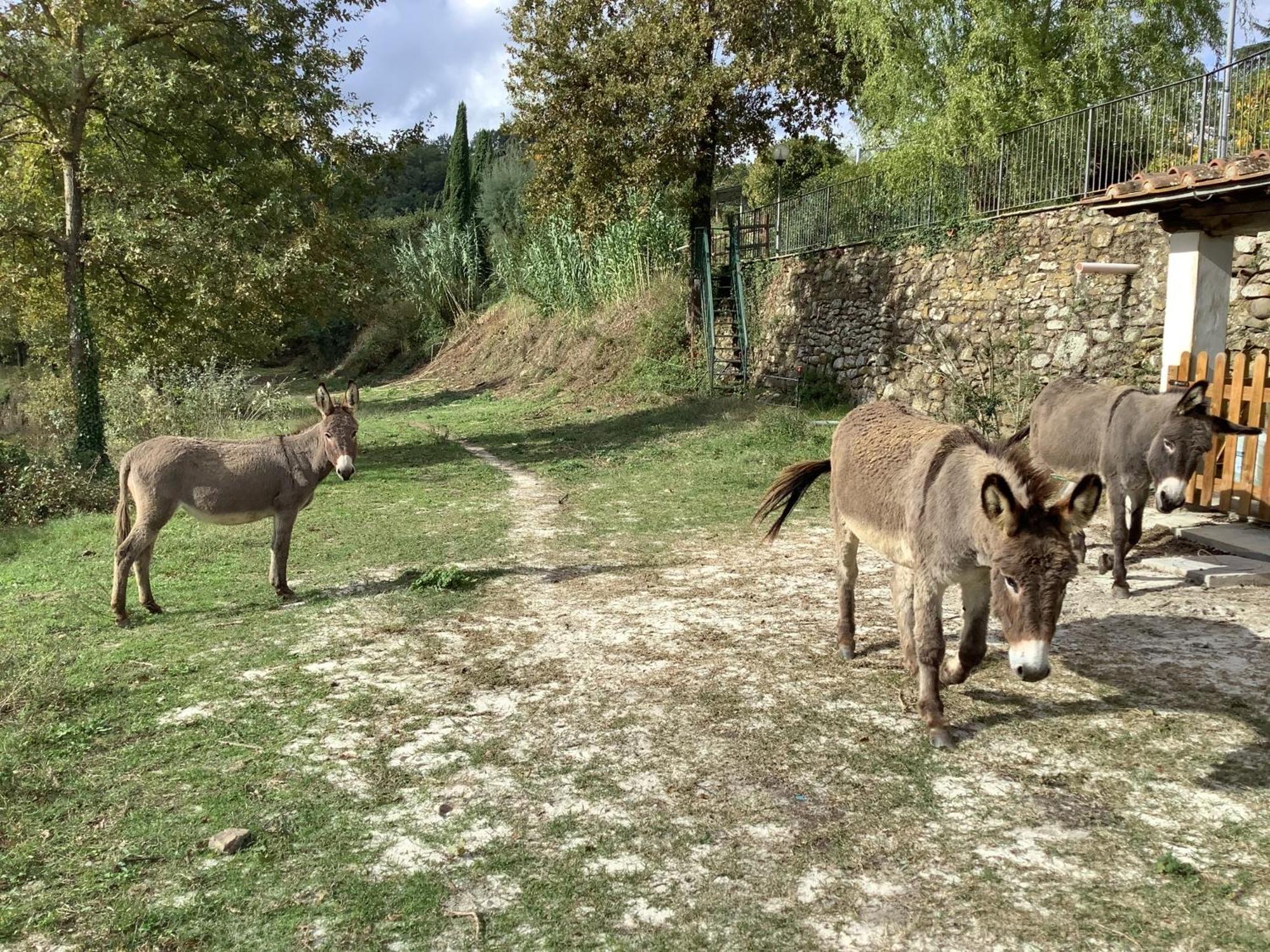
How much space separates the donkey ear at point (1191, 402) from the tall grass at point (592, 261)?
18344 millimetres

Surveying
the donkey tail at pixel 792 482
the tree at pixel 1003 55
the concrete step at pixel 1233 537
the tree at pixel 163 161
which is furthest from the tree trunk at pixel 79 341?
the tree at pixel 1003 55

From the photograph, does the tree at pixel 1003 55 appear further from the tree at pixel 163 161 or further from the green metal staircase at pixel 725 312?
the tree at pixel 163 161

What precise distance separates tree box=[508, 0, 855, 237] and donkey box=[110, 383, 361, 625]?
42.3ft

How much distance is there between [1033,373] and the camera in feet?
44.0

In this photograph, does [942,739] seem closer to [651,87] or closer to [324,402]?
[324,402]

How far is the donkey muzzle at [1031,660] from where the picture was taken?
334 centimetres

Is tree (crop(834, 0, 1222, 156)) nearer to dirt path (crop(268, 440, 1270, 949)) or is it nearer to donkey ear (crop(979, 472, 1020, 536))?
dirt path (crop(268, 440, 1270, 949))

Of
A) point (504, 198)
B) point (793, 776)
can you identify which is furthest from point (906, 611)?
point (504, 198)

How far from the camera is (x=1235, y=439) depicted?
8266 mm

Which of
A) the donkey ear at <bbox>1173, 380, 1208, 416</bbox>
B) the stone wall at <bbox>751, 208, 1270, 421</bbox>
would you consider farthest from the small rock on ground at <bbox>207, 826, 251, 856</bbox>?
the stone wall at <bbox>751, 208, 1270, 421</bbox>

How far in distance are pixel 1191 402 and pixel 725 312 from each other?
52.3ft

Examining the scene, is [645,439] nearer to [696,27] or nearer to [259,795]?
[696,27]

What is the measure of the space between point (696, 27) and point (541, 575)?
14.8 meters

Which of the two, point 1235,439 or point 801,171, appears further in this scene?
point 801,171
